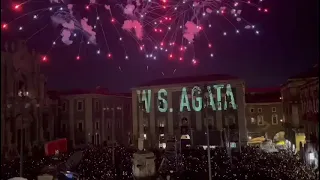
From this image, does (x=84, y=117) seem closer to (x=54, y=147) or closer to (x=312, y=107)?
(x=54, y=147)

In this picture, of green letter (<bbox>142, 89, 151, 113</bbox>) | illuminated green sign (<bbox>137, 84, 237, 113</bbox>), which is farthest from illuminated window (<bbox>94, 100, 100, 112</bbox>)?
green letter (<bbox>142, 89, 151, 113</bbox>)

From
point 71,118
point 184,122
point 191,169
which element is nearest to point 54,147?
point 71,118

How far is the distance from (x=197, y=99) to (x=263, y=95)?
13149mm

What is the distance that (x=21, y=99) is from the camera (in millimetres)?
25547

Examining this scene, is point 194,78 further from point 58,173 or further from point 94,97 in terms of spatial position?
point 58,173

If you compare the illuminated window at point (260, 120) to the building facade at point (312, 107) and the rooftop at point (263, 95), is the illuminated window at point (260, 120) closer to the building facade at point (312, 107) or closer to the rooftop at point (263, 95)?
the rooftop at point (263, 95)

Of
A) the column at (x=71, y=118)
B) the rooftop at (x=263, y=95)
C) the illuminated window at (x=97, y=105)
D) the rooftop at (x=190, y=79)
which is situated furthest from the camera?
the rooftop at (x=263, y=95)

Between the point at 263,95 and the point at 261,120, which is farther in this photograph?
the point at 263,95

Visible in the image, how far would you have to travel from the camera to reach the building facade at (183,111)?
34.0 m

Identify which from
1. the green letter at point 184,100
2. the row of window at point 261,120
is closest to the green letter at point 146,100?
the green letter at point 184,100

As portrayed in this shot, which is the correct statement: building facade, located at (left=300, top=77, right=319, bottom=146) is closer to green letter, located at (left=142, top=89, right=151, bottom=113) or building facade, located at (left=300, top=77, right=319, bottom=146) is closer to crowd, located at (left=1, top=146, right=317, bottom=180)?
crowd, located at (left=1, top=146, right=317, bottom=180)

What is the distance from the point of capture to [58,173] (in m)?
15.2

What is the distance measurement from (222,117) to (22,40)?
21.4 meters

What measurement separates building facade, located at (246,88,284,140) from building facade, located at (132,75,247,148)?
829 cm
